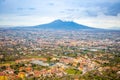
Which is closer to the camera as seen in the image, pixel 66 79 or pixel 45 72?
pixel 66 79

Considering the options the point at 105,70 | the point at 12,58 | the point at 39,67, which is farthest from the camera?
the point at 12,58

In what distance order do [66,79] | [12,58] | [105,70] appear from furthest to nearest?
1. [12,58]
2. [105,70]
3. [66,79]

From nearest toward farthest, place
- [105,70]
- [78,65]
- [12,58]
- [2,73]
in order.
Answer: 1. [2,73]
2. [105,70]
3. [78,65]
4. [12,58]

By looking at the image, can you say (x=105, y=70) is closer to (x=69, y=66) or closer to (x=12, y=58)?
(x=69, y=66)

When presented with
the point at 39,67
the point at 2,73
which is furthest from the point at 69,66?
the point at 2,73

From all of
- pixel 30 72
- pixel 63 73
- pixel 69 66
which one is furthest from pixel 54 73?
pixel 69 66

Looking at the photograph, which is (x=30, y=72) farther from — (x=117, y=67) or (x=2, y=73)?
(x=117, y=67)

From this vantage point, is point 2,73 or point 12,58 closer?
point 2,73

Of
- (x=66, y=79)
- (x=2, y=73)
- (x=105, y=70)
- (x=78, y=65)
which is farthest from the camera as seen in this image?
Result: (x=78, y=65)
